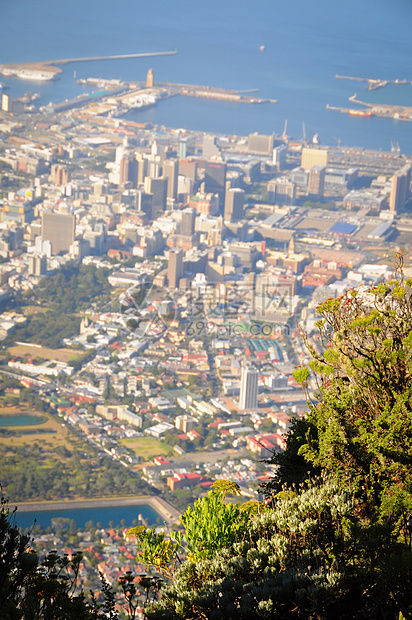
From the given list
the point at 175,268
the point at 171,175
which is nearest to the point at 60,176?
the point at 171,175

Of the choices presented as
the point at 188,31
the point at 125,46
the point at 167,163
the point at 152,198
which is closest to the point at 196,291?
the point at 152,198

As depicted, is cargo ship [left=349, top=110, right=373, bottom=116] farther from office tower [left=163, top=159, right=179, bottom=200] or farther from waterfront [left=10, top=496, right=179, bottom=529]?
waterfront [left=10, top=496, right=179, bottom=529]

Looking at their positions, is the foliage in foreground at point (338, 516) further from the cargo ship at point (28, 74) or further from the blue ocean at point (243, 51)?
the cargo ship at point (28, 74)

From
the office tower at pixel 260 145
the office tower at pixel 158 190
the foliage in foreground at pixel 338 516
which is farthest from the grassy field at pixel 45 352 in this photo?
the office tower at pixel 260 145

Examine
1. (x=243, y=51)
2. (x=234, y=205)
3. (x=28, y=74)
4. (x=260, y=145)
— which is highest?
(x=243, y=51)

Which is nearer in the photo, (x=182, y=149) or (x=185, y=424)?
(x=185, y=424)

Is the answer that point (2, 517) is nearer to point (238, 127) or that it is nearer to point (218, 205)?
point (218, 205)

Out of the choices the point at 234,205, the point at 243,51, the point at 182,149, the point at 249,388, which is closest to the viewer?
the point at 249,388

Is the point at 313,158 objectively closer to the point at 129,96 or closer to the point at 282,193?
the point at 282,193
